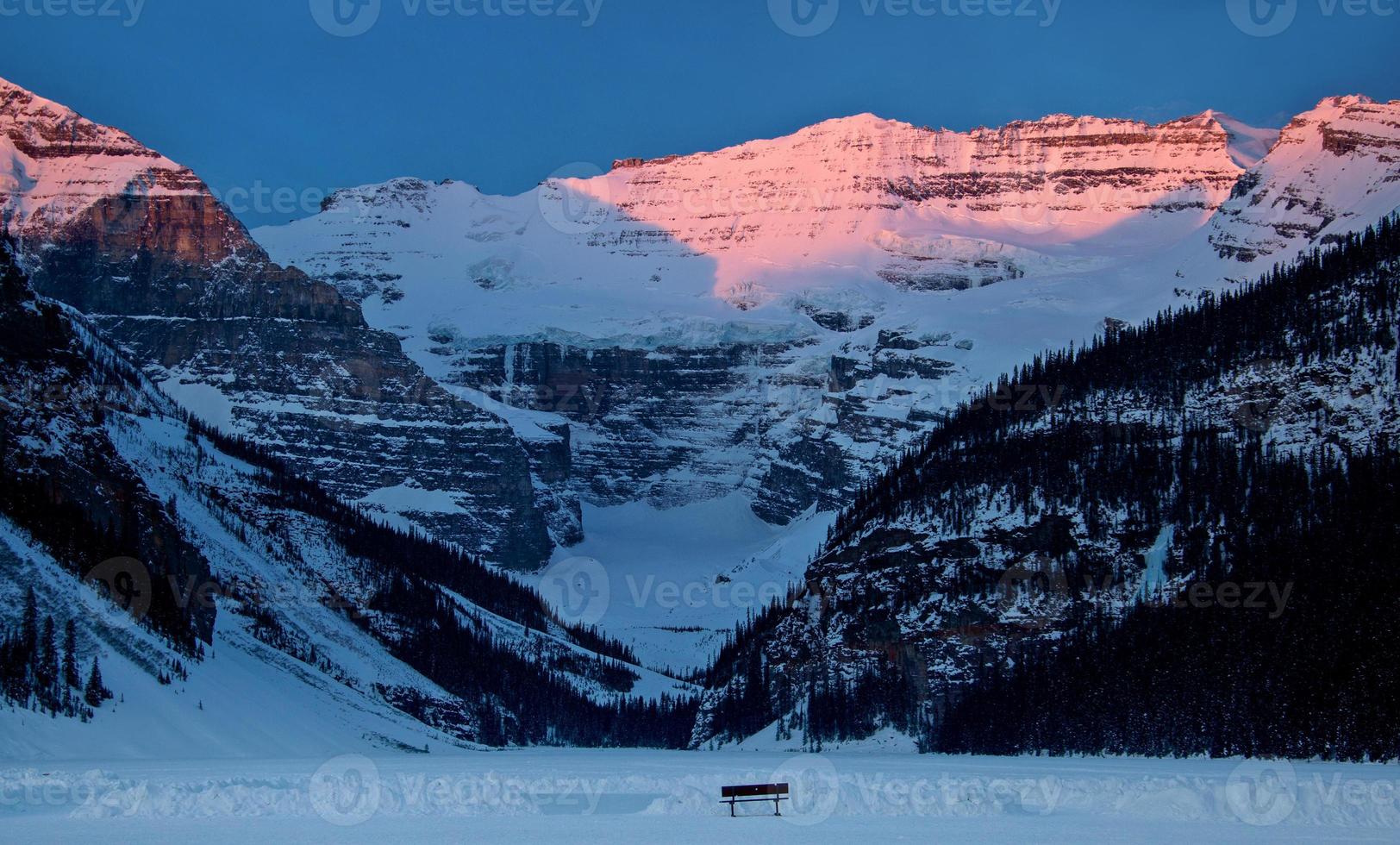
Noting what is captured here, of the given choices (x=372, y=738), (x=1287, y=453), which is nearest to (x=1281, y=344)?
(x=1287, y=453)

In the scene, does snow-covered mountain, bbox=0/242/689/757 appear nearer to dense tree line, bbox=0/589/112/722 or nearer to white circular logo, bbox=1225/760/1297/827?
dense tree line, bbox=0/589/112/722

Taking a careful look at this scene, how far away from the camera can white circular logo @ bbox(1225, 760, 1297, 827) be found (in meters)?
70.0

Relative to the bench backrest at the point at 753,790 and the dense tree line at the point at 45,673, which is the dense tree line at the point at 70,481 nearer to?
the dense tree line at the point at 45,673

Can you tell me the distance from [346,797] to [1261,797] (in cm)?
3731

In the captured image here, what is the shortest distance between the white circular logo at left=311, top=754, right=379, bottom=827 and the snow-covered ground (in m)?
0.13

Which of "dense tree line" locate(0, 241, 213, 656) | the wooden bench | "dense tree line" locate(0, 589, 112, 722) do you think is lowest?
"dense tree line" locate(0, 589, 112, 722)

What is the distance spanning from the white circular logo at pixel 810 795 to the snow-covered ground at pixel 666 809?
0.16 meters

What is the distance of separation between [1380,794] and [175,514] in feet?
464

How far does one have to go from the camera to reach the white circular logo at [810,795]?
7075 centimetres

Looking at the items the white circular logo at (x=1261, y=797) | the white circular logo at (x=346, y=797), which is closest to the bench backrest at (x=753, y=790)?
the white circular logo at (x=346, y=797)

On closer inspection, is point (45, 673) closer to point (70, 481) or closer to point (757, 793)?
point (70, 481)

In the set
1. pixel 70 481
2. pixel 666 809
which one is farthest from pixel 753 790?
pixel 70 481

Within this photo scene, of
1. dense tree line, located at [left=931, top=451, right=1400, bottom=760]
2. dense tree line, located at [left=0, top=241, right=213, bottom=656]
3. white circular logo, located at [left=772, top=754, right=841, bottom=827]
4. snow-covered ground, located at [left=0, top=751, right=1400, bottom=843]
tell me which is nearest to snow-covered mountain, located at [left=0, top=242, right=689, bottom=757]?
dense tree line, located at [left=0, top=241, right=213, bottom=656]

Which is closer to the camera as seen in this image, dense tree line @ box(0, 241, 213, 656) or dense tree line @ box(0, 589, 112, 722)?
dense tree line @ box(0, 589, 112, 722)
